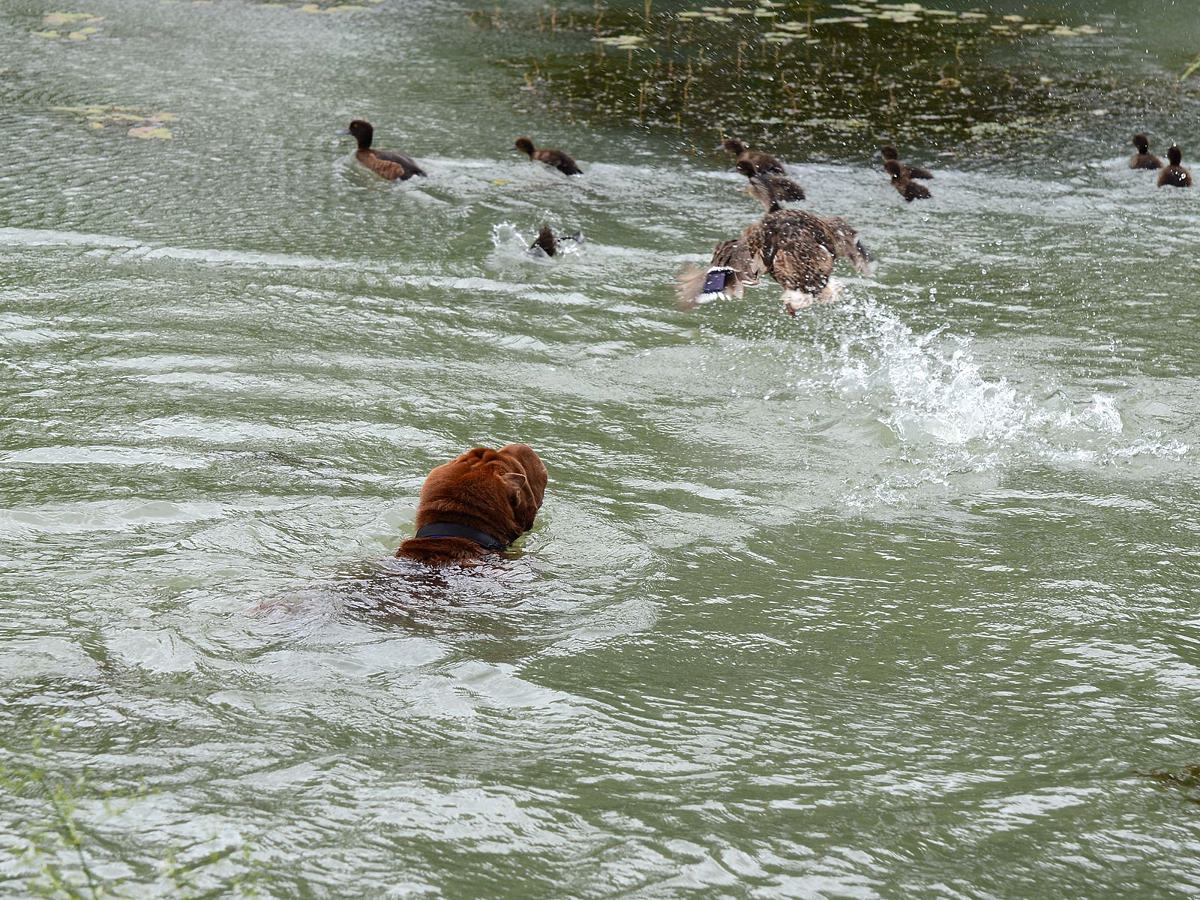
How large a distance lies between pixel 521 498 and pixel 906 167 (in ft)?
19.8

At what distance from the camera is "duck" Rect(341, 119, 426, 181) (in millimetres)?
10023

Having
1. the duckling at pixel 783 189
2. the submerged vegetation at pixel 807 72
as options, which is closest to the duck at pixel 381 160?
the submerged vegetation at pixel 807 72

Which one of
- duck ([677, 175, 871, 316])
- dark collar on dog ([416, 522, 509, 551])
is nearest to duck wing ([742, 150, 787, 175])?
duck ([677, 175, 871, 316])

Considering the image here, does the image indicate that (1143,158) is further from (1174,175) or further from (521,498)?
(521,498)

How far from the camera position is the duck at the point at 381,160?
32.9 feet

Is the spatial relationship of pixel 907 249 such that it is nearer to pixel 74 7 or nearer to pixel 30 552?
pixel 30 552

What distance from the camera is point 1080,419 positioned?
6.74 meters

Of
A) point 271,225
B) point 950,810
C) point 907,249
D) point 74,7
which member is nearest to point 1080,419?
point 907,249

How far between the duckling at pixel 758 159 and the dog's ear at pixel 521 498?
558 cm

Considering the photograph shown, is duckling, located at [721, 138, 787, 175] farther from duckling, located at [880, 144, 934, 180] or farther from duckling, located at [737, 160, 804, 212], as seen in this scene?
duckling, located at [880, 144, 934, 180]

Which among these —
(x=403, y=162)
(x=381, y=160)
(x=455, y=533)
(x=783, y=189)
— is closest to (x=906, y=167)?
(x=783, y=189)

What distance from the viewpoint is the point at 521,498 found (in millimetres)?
5168

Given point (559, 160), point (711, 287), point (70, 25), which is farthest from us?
point (70, 25)

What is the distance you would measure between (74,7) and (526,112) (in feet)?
18.7
